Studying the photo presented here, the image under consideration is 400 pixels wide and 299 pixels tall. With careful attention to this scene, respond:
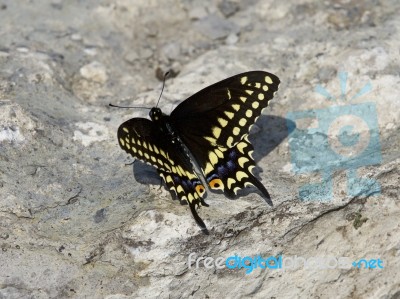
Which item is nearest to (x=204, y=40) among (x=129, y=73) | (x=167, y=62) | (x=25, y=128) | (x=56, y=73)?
(x=167, y=62)

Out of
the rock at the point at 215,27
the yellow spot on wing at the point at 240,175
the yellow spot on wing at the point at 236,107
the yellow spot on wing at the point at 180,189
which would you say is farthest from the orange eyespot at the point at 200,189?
the rock at the point at 215,27

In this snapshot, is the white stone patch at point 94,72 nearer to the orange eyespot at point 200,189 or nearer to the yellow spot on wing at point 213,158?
the yellow spot on wing at point 213,158

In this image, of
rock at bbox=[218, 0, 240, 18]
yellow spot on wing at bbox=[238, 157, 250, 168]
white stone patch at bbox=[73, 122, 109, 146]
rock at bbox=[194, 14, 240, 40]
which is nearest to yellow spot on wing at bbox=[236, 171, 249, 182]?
yellow spot on wing at bbox=[238, 157, 250, 168]

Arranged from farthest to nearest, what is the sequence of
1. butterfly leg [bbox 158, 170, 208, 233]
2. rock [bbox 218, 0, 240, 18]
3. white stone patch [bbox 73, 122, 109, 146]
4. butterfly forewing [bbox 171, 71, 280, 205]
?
rock [bbox 218, 0, 240, 18]
white stone patch [bbox 73, 122, 109, 146]
butterfly forewing [bbox 171, 71, 280, 205]
butterfly leg [bbox 158, 170, 208, 233]

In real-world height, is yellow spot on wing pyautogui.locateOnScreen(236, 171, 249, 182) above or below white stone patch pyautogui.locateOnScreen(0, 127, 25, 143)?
below

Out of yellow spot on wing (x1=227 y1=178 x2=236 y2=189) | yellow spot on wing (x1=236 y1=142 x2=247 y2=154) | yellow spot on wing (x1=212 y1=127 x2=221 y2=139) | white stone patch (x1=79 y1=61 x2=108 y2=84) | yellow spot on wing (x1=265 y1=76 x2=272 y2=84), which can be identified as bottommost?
yellow spot on wing (x1=227 y1=178 x2=236 y2=189)
